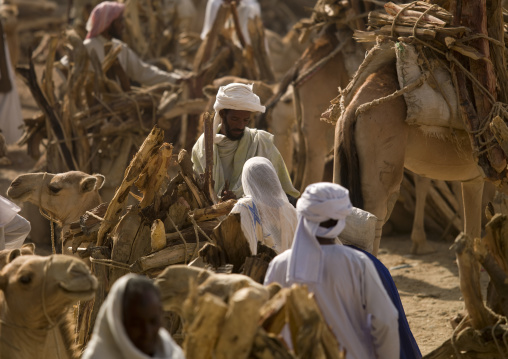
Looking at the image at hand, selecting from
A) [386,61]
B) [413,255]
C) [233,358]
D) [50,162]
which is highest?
[386,61]

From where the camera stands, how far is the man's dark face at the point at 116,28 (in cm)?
1045

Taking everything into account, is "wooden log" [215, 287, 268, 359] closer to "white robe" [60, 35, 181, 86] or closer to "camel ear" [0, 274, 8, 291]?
"camel ear" [0, 274, 8, 291]

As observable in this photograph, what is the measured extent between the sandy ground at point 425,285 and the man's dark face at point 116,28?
7.43ft

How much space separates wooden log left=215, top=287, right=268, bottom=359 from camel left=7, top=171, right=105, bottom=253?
9.73 feet

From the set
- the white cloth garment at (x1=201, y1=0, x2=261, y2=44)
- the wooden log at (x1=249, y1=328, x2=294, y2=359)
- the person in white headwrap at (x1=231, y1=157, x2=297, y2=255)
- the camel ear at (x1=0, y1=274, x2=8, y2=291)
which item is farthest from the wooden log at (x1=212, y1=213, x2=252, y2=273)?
the white cloth garment at (x1=201, y1=0, x2=261, y2=44)

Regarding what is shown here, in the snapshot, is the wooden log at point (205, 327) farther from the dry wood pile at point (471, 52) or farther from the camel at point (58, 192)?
the dry wood pile at point (471, 52)

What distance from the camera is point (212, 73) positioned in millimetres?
10516

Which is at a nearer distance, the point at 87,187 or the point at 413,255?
the point at 87,187

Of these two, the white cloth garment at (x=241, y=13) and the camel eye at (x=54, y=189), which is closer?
the camel eye at (x=54, y=189)

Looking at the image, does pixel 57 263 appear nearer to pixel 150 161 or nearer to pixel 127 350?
pixel 127 350

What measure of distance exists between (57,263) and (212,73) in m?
7.18

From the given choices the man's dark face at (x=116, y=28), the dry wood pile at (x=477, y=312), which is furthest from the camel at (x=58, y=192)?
the man's dark face at (x=116, y=28)

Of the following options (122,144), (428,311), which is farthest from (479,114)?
(122,144)

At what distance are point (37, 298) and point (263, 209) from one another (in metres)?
1.59
